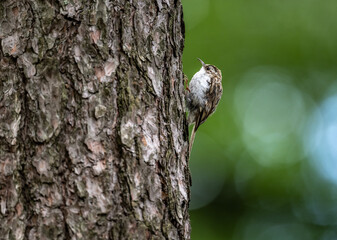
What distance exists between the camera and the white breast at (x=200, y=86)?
4.57 meters

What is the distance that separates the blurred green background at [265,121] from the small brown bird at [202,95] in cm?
212

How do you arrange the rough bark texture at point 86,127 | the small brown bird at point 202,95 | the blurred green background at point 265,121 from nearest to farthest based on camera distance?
the rough bark texture at point 86,127
the small brown bird at point 202,95
the blurred green background at point 265,121

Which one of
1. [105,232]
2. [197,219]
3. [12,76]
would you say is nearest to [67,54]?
[12,76]

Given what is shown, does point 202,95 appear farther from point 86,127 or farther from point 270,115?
point 270,115

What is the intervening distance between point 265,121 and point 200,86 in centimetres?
392

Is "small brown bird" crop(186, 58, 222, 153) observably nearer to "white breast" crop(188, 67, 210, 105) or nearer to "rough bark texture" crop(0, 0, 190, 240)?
"white breast" crop(188, 67, 210, 105)

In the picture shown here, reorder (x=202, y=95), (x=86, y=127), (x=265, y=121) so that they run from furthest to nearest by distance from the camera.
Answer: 1. (x=265, y=121)
2. (x=202, y=95)
3. (x=86, y=127)

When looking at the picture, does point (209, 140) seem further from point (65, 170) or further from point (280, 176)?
point (65, 170)

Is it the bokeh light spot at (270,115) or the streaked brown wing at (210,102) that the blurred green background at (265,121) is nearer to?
the bokeh light spot at (270,115)

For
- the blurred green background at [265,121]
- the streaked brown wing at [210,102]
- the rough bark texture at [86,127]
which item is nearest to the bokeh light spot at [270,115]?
the blurred green background at [265,121]

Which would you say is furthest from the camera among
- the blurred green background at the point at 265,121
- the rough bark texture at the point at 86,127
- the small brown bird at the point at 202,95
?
the blurred green background at the point at 265,121

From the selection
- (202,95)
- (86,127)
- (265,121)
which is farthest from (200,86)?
(265,121)

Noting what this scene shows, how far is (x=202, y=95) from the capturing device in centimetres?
459

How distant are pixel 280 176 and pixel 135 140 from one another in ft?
19.9
